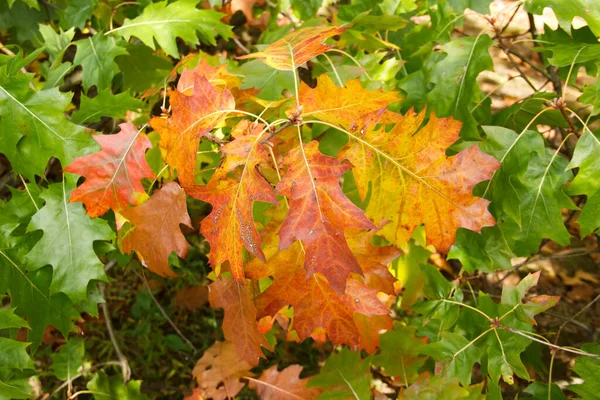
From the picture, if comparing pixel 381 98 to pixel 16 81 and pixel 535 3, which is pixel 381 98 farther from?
pixel 16 81

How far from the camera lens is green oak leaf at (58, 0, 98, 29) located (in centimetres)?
207

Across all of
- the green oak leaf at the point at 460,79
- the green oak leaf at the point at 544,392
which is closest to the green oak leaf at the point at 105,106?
the green oak leaf at the point at 460,79

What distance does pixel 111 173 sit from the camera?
1.42 m

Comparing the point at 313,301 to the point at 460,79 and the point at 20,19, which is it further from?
the point at 20,19

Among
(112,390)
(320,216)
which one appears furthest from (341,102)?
(112,390)

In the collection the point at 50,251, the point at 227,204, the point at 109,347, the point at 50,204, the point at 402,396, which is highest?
the point at 227,204

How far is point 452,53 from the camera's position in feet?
5.65

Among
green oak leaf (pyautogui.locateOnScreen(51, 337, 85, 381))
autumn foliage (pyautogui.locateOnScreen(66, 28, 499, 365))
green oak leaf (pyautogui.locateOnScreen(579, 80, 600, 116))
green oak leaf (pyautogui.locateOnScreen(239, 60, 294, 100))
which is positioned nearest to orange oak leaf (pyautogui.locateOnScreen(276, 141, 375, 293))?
autumn foliage (pyautogui.locateOnScreen(66, 28, 499, 365))

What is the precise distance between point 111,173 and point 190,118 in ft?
0.98

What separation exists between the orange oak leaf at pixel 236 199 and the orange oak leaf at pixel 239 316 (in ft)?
0.91

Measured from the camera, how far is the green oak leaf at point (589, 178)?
4.83 feet

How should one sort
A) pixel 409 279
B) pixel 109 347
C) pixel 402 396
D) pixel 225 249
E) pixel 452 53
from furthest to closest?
pixel 109 347 < pixel 409 279 < pixel 452 53 < pixel 402 396 < pixel 225 249

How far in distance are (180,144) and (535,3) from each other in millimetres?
1061

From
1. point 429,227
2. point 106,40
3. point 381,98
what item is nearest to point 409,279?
point 429,227
